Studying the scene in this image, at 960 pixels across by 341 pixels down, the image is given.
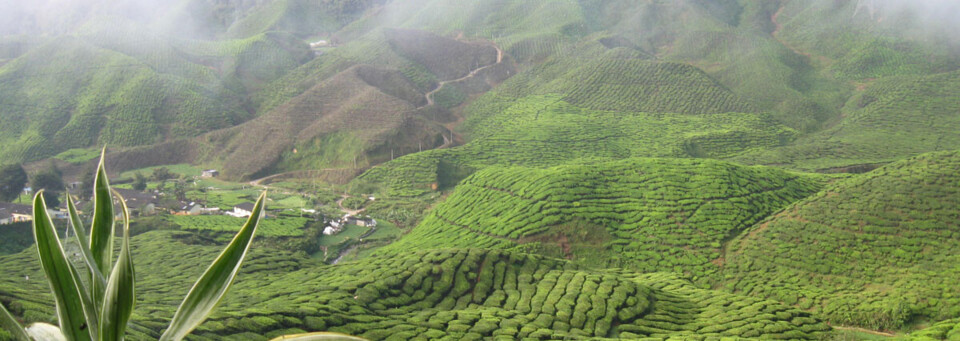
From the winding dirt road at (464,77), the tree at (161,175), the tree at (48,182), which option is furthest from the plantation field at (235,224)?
the winding dirt road at (464,77)

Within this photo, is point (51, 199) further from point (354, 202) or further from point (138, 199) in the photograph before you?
point (354, 202)

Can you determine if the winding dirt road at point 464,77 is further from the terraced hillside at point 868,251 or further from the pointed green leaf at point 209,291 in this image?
the pointed green leaf at point 209,291

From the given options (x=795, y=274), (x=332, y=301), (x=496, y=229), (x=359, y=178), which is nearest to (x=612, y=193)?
(x=496, y=229)

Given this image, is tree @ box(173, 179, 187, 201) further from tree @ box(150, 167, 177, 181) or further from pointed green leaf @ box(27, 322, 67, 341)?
pointed green leaf @ box(27, 322, 67, 341)

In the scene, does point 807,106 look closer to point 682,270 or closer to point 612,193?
point 612,193

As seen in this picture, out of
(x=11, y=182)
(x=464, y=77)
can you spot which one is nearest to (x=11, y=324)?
(x=11, y=182)

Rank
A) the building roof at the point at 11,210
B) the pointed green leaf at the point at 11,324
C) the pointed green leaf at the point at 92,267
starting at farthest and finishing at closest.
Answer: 1. the building roof at the point at 11,210
2. the pointed green leaf at the point at 92,267
3. the pointed green leaf at the point at 11,324
